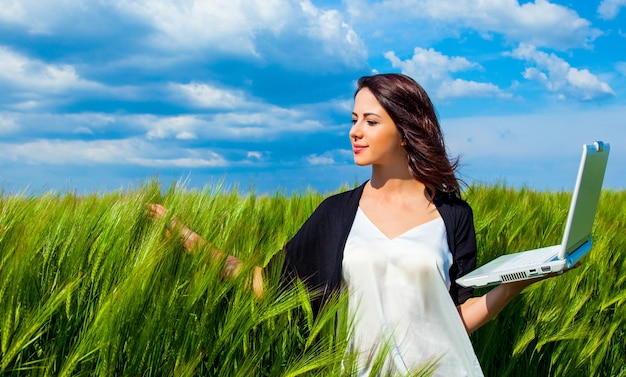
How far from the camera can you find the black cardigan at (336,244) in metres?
1.82

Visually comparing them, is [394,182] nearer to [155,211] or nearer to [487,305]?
[487,305]

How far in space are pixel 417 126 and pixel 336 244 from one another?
15.8 inches

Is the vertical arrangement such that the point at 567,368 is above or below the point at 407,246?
below

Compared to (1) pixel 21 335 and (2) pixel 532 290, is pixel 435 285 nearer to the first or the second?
(2) pixel 532 290

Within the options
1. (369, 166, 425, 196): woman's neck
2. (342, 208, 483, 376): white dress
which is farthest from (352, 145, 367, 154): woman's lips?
(342, 208, 483, 376): white dress

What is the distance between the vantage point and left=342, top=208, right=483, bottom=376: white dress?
1716 millimetres

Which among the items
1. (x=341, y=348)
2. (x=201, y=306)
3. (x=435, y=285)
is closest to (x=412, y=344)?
(x=435, y=285)

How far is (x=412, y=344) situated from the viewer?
5.66ft

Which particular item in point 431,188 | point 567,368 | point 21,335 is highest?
point 431,188

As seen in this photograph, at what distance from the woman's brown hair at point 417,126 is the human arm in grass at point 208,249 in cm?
54

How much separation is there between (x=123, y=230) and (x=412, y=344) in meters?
0.80

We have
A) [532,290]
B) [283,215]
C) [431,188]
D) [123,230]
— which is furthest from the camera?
[283,215]

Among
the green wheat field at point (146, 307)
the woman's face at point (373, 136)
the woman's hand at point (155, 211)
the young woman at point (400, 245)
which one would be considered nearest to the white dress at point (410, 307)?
the young woman at point (400, 245)

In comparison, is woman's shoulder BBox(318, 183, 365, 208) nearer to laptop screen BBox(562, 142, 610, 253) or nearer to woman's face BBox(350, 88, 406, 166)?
woman's face BBox(350, 88, 406, 166)
